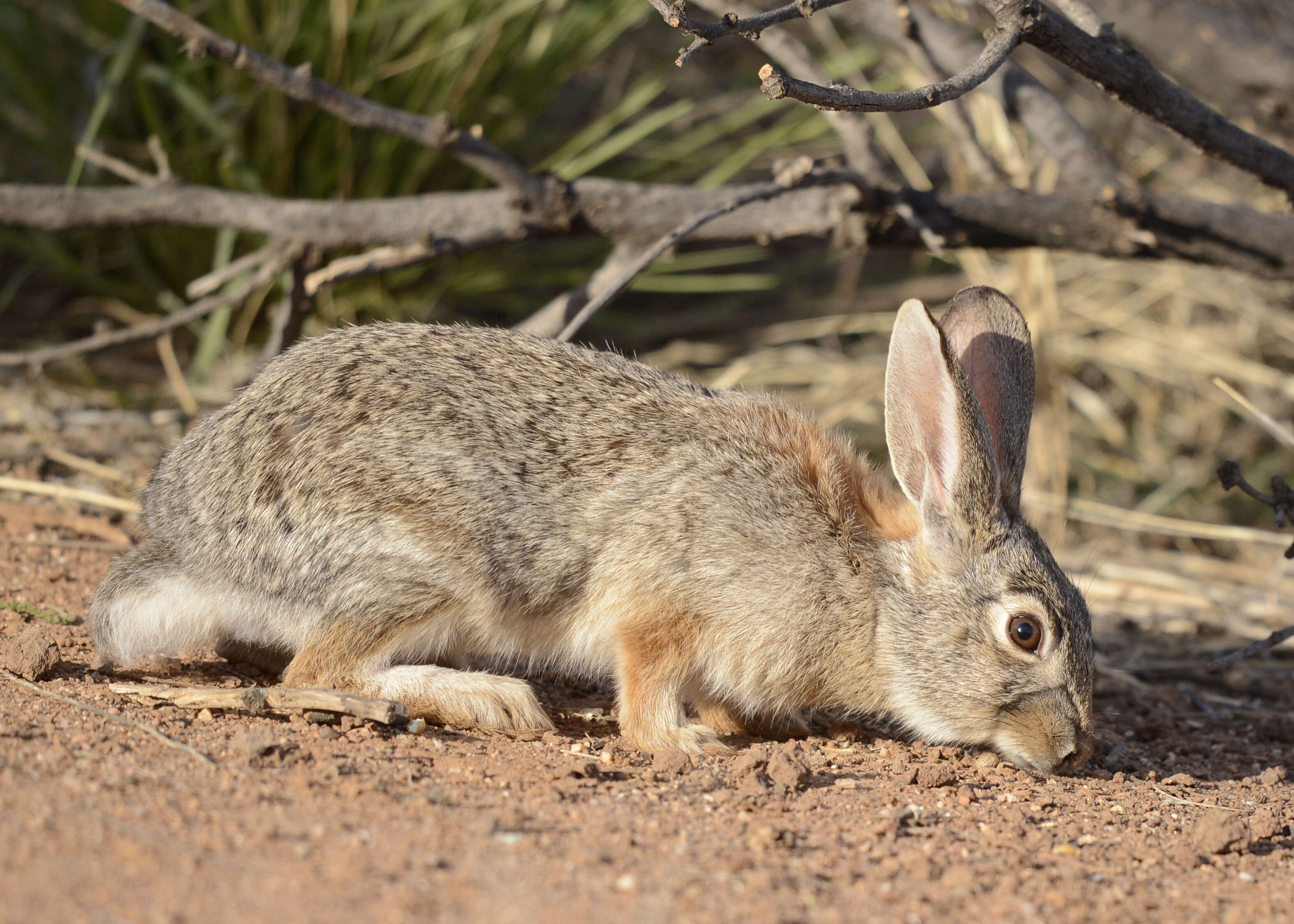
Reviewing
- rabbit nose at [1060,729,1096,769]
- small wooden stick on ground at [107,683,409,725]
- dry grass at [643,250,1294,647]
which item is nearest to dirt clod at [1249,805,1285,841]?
rabbit nose at [1060,729,1096,769]

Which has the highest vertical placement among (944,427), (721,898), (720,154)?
(720,154)

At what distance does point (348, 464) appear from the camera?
3.72 m

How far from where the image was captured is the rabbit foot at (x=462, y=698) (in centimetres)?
369

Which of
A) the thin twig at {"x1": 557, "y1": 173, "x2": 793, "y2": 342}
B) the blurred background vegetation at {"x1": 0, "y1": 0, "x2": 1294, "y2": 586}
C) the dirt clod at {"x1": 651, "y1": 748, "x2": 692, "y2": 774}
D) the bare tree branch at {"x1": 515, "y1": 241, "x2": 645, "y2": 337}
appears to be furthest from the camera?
the blurred background vegetation at {"x1": 0, "y1": 0, "x2": 1294, "y2": 586}

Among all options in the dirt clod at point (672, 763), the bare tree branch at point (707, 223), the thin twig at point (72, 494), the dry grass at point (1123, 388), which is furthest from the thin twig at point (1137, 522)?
the thin twig at point (72, 494)

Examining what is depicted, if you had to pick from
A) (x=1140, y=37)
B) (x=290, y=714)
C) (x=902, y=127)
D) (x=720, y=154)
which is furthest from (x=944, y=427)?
(x=902, y=127)

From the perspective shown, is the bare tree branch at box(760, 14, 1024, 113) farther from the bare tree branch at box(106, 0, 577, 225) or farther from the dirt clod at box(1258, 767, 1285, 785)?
the dirt clod at box(1258, 767, 1285, 785)

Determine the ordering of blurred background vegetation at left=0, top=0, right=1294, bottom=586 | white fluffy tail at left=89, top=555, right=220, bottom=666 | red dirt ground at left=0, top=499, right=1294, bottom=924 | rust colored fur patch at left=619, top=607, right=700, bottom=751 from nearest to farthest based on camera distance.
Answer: red dirt ground at left=0, top=499, right=1294, bottom=924, white fluffy tail at left=89, top=555, right=220, bottom=666, rust colored fur patch at left=619, top=607, right=700, bottom=751, blurred background vegetation at left=0, top=0, right=1294, bottom=586

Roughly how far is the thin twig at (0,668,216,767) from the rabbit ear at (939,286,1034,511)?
8.54ft

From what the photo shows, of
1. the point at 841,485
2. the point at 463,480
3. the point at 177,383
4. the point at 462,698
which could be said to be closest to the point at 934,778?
the point at 841,485

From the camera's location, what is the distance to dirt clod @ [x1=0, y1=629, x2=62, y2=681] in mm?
3430

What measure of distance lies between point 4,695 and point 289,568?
81 centimetres

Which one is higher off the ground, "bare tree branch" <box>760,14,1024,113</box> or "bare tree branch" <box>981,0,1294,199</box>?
"bare tree branch" <box>981,0,1294,199</box>

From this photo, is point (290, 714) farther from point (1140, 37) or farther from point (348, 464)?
point (1140, 37)
